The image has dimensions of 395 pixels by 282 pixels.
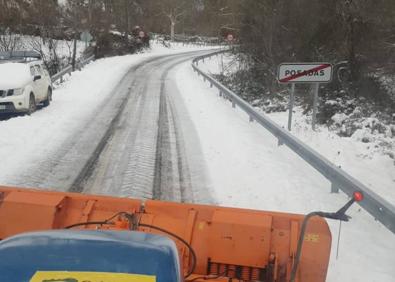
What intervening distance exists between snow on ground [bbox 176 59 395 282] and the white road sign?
4.98 ft

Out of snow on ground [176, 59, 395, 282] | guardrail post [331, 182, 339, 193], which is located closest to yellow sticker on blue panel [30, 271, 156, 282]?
snow on ground [176, 59, 395, 282]

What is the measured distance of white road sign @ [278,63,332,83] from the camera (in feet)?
38.7

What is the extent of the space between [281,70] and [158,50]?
2020 inches

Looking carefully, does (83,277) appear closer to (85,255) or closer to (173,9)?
(85,255)

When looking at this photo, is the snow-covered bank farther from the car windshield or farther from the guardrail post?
the car windshield

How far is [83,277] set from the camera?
102 inches

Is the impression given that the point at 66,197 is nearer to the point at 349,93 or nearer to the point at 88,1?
the point at 349,93

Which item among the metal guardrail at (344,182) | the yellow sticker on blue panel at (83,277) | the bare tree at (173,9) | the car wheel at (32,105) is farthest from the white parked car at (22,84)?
the bare tree at (173,9)

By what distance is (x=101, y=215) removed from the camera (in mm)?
4566

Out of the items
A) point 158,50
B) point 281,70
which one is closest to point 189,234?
point 281,70

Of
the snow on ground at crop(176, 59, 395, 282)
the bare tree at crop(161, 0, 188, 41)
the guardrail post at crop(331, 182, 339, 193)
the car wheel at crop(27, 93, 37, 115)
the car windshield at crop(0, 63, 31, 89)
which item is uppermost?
the bare tree at crop(161, 0, 188, 41)

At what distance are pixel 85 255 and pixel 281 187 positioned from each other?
5481 millimetres

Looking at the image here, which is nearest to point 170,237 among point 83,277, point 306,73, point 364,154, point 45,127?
point 83,277

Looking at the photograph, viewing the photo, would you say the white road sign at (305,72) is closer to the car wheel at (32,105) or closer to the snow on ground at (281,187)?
the snow on ground at (281,187)
